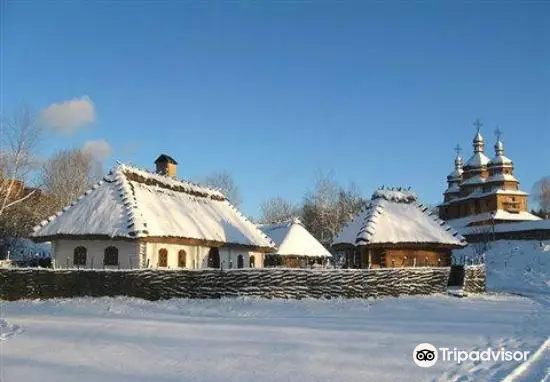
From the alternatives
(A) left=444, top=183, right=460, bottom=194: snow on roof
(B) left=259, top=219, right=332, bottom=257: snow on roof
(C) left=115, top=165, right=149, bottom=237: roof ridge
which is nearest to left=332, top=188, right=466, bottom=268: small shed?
(C) left=115, top=165, right=149, bottom=237: roof ridge

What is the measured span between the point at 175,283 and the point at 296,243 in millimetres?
28658

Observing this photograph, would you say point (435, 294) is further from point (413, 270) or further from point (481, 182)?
point (481, 182)

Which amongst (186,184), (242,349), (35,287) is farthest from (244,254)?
(242,349)

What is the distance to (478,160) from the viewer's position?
2874 inches

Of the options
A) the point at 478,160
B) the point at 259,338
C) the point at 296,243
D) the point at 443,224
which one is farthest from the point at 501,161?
the point at 259,338

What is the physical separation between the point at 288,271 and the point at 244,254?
1224 cm

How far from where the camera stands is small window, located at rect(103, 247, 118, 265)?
26.9 metres

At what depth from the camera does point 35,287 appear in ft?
74.2

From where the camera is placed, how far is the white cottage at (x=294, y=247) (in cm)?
4978

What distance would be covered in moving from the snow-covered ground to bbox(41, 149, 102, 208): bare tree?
33.4 metres

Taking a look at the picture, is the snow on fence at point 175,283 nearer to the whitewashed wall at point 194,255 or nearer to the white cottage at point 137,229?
the white cottage at point 137,229

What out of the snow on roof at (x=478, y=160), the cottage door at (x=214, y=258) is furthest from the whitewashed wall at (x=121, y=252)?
the snow on roof at (x=478, y=160)

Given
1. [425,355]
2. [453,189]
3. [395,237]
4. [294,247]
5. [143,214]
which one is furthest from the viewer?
[453,189]

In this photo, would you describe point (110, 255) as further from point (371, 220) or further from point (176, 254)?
point (371, 220)
